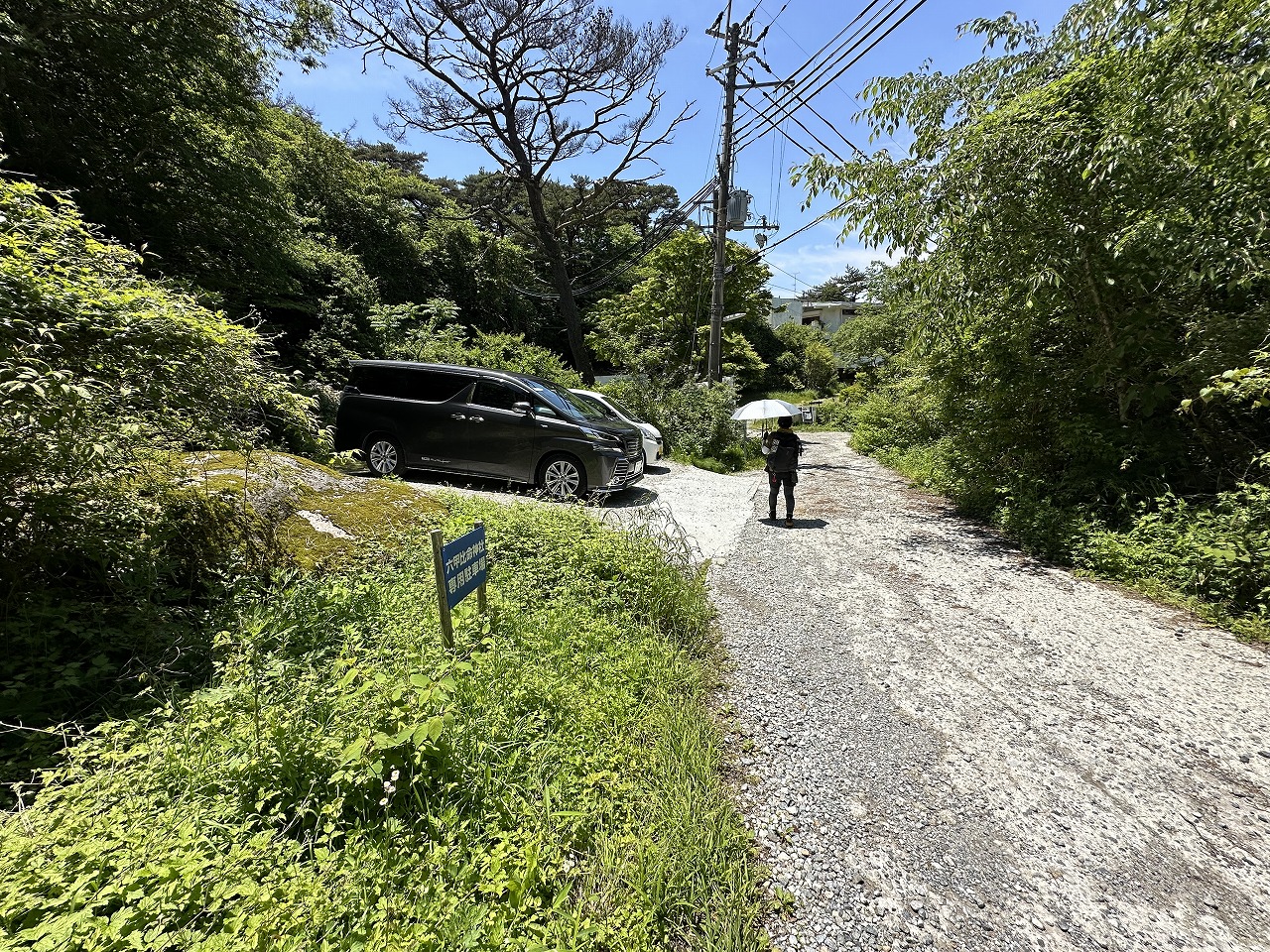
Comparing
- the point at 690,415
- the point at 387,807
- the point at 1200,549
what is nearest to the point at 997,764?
the point at 387,807

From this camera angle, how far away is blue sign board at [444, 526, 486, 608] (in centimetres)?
270

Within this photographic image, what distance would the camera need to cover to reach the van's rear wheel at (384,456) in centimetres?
798

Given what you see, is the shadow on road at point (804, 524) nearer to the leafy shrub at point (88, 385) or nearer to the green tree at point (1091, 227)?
the green tree at point (1091, 227)

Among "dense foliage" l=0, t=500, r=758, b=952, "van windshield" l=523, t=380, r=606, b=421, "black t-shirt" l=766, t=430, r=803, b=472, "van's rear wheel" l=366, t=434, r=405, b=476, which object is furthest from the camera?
"van's rear wheel" l=366, t=434, r=405, b=476

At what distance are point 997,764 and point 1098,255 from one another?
6056 millimetres

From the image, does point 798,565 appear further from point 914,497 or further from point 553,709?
point 914,497

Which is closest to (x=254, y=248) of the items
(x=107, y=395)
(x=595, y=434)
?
(x=595, y=434)

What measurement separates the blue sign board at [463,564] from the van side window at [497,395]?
498 cm

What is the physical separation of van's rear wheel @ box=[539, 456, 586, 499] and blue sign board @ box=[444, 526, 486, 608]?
4.49m

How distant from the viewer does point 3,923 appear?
1399mm

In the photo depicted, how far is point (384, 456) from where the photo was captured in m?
8.02

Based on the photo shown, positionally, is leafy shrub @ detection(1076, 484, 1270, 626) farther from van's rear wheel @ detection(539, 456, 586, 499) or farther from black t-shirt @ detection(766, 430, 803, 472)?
van's rear wheel @ detection(539, 456, 586, 499)

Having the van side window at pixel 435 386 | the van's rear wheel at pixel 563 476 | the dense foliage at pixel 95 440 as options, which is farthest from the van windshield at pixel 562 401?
the dense foliage at pixel 95 440

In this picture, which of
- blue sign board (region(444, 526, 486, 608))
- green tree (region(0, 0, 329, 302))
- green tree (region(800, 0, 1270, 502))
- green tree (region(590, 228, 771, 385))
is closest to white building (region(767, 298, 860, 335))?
green tree (region(590, 228, 771, 385))
